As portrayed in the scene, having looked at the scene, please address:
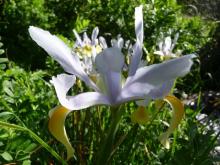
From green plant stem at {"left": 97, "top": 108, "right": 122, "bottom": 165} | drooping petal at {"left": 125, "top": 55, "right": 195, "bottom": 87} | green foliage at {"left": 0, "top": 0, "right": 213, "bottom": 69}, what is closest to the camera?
drooping petal at {"left": 125, "top": 55, "right": 195, "bottom": 87}

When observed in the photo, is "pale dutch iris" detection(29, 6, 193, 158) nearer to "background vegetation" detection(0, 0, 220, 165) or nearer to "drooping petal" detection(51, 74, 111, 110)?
"drooping petal" detection(51, 74, 111, 110)

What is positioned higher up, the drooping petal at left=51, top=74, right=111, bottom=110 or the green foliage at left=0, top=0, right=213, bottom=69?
the green foliage at left=0, top=0, right=213, bottom=69

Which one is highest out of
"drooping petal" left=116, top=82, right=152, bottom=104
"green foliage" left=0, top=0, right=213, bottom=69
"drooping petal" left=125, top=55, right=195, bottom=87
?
"green foliage" left=0, top=0, right=213, bottom=69

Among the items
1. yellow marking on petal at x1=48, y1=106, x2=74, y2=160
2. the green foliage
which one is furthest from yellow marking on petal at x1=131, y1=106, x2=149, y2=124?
the green foliage

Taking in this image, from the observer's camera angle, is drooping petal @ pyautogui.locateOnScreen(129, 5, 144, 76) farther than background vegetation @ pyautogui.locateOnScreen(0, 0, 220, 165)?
No

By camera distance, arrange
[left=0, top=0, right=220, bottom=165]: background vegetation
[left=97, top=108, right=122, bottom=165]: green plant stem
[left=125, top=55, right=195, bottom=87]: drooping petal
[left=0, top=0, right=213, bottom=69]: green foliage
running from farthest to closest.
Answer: [left=0, top=0, right=213, bottom=69]: green foliage < [left=0, top=0, right=220, bottom=165]: background vegetation < [left=97, top=108, right=122, bottom=165]: green plant stem < [left=125, top=55, right=195, bottom=87]: drooping petal

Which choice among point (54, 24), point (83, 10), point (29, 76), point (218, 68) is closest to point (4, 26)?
point (54, 24)

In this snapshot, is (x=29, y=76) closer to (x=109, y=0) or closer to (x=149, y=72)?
(x=149, y=72)

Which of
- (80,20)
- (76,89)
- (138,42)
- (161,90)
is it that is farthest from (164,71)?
(80,20)
